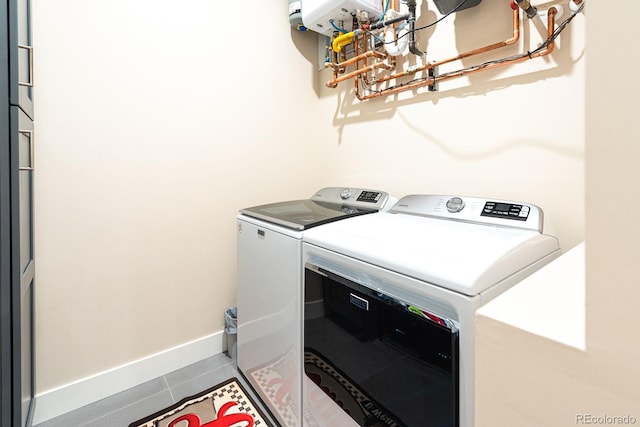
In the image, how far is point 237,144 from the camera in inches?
70.6

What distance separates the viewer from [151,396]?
1.49 m

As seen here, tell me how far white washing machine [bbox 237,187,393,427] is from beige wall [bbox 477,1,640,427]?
82 centimetres

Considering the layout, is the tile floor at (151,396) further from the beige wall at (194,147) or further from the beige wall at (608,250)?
the beige wall at (608,250)

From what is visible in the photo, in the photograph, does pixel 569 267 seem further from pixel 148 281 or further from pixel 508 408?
pixel 148 281

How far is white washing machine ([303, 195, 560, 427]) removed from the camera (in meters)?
0.66

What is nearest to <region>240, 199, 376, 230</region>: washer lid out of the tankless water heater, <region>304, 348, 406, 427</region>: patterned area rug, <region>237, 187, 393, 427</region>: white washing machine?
<region>237, 187, 393, 427</region>: white washing machine

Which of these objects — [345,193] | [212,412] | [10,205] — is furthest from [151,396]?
[345,193]

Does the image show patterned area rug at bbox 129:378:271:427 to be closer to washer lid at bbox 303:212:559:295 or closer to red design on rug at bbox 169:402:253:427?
red design on rug at bbox 169:402:253:427

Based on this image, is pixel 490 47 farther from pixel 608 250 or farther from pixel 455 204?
pixel 608 250

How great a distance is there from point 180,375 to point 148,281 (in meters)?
0.54

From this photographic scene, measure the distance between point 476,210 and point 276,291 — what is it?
0.84 meters

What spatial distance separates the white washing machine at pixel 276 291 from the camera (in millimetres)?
1159

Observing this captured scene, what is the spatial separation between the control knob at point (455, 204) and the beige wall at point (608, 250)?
2.69ft

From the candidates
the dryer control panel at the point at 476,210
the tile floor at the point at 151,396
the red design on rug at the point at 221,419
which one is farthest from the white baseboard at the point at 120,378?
the dryer control panel at the point at 476,210
